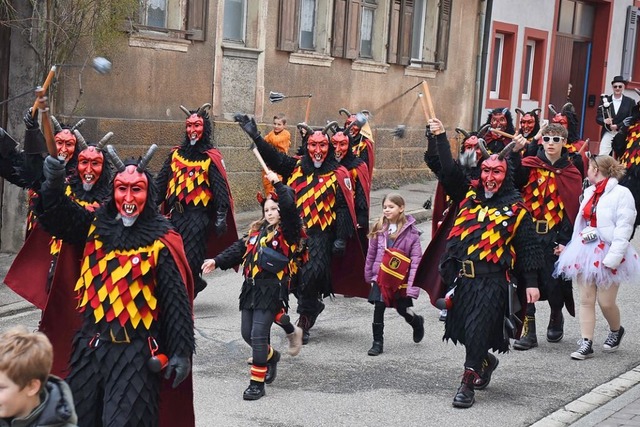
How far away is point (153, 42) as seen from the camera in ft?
52.9

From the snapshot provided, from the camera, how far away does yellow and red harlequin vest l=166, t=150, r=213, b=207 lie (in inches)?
437

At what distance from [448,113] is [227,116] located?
25.7ft

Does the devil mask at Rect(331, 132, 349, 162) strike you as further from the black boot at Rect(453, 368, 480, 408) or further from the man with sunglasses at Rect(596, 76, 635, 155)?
the man with sunglasses at Rect(596, 76, 635, 155)

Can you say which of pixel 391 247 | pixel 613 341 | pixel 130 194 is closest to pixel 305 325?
pixel 391 247

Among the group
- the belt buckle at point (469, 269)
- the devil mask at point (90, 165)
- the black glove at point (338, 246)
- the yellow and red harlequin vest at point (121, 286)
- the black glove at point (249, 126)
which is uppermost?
the black glove at point (249, 126)

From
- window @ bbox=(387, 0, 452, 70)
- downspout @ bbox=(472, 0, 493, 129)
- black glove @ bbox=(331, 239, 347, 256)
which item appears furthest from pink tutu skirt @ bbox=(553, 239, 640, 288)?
downspout @ bbox=(472, 0, 493, 129)

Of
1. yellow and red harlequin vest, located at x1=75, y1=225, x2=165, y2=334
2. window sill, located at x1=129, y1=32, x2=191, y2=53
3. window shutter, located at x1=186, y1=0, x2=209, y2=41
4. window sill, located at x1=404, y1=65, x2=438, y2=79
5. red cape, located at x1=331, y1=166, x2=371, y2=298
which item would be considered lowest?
red cape, located at x1=331, y1=166, x2=371, y2=298

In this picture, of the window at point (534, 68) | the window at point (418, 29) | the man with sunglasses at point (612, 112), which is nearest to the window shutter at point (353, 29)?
the window at point (418, 29)

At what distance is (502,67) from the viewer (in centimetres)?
2623

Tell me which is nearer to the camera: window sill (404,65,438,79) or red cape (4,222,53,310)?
red cape (4,222,53,310)

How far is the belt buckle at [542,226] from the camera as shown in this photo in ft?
34.5

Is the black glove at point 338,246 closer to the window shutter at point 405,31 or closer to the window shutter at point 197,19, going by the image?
the window shutter at point 197,19

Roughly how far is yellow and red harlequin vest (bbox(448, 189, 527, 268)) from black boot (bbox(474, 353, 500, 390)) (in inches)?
29.4

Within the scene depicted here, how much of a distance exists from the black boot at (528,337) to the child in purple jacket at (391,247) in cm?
89
